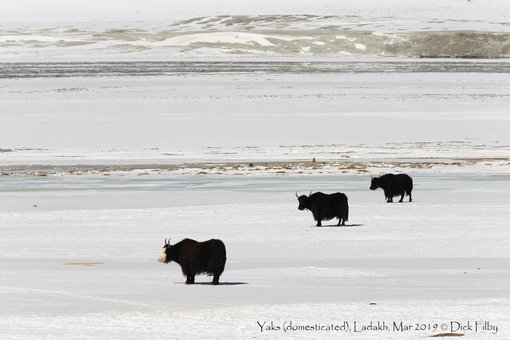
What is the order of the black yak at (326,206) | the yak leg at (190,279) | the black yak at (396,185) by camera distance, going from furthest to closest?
the black yak at (396,185), the black yak at (326,206), the yak leg at (190,279)

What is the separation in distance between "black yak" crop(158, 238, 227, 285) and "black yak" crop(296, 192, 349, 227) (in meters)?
3.98

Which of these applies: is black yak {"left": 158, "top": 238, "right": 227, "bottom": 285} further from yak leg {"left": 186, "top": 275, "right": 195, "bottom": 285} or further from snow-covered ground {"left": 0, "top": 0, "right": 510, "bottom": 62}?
snow-covered ground {"left": 0, "top": 0, "right": 510, "bottom": 62}

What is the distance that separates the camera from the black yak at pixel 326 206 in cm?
1370

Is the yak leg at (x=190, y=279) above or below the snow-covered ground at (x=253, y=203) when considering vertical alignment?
above

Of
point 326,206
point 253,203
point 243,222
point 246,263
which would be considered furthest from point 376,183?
point 246,263

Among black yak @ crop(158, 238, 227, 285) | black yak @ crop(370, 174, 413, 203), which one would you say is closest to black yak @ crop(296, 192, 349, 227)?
black yak @ crop(370, 174, 413, 203)

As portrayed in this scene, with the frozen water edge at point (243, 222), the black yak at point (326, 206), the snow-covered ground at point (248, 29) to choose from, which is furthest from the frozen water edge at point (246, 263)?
the snow-covered ground at point (248, 29)

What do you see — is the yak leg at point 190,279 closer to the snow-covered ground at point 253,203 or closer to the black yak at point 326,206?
the snow-covered ground at point 253,203

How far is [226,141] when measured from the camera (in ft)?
94.6

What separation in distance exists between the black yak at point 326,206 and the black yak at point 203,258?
398 cm

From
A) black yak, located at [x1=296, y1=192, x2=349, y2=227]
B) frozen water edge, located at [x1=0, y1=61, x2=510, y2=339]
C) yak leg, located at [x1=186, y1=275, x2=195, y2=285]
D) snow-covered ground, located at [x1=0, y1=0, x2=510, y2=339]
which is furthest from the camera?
black yak, located at [x1=296, y1=192, x2=349, y2=227]

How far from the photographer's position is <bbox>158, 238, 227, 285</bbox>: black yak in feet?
31.7

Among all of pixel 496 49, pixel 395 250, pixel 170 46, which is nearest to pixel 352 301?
pixel 395 250

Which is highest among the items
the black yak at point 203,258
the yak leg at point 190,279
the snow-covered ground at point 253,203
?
the black yak at point 203,258
